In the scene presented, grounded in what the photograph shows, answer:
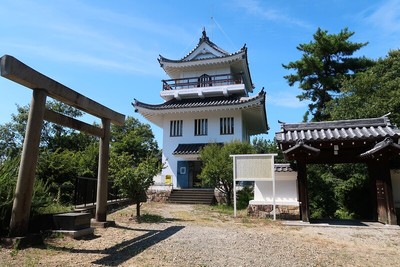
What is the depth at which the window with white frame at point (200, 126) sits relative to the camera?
891 inches

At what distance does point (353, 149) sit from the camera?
9.53m

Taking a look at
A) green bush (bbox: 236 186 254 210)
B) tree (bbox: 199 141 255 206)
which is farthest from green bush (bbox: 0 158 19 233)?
green bush (bbox: 236 186 254 210)

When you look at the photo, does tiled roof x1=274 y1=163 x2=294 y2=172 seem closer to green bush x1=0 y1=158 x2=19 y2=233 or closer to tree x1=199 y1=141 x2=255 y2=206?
tree x1=199 y1=141 x2=255 y2=206

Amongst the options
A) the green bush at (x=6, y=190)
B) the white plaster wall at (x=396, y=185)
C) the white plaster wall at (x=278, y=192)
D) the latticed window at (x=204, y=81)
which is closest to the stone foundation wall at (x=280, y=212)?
the white plaster wall at (x=278, y=192)

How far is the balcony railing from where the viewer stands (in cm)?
2337

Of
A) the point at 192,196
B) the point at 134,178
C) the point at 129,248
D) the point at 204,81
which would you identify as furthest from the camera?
the point at 204,81

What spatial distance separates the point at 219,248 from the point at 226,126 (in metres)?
16.7

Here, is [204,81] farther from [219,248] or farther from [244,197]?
[219,248]

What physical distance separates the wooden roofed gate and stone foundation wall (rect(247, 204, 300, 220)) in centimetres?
123

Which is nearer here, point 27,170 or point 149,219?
point 27,170

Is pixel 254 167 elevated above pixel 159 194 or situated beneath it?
elevated above

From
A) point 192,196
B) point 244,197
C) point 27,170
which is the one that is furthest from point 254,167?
point 192,196

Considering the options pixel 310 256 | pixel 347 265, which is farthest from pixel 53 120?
pixel 347 265

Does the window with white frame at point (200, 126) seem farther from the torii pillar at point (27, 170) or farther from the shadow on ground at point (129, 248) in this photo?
the torii pillar at point (27, 170)
